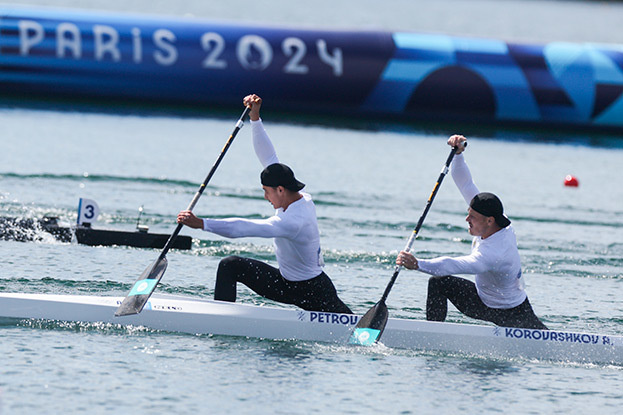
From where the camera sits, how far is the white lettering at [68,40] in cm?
2361

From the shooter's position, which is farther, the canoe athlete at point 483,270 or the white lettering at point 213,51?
the white lettering at point 213,51

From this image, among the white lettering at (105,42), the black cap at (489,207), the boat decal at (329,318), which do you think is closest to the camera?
the black cap at (489,207)

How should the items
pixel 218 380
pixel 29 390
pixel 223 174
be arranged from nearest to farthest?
pixel 29 390, pixel 218 380, pixel 223 174

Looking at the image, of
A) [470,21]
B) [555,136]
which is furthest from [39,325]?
[470,21]

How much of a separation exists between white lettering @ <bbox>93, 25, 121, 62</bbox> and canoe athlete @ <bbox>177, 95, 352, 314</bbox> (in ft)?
48.1

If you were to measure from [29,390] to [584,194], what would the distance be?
527 inches

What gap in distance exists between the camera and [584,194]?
19.8m


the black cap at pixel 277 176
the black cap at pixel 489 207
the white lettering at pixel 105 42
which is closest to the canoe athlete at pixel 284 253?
the black cap at pixel 277 176

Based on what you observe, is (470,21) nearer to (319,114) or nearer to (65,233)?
(319,114)

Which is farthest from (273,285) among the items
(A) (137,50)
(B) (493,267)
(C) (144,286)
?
(A) (137,50)

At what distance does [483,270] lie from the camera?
952cm

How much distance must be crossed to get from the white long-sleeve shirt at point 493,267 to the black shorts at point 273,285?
37.5 inches

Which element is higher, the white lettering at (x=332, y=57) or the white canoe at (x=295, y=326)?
the white lettering at (x=332, y=57)

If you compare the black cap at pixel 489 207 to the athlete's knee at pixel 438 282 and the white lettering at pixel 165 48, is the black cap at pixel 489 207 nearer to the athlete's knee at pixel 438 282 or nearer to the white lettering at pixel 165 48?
the athlete's knee at pixel 438 282
